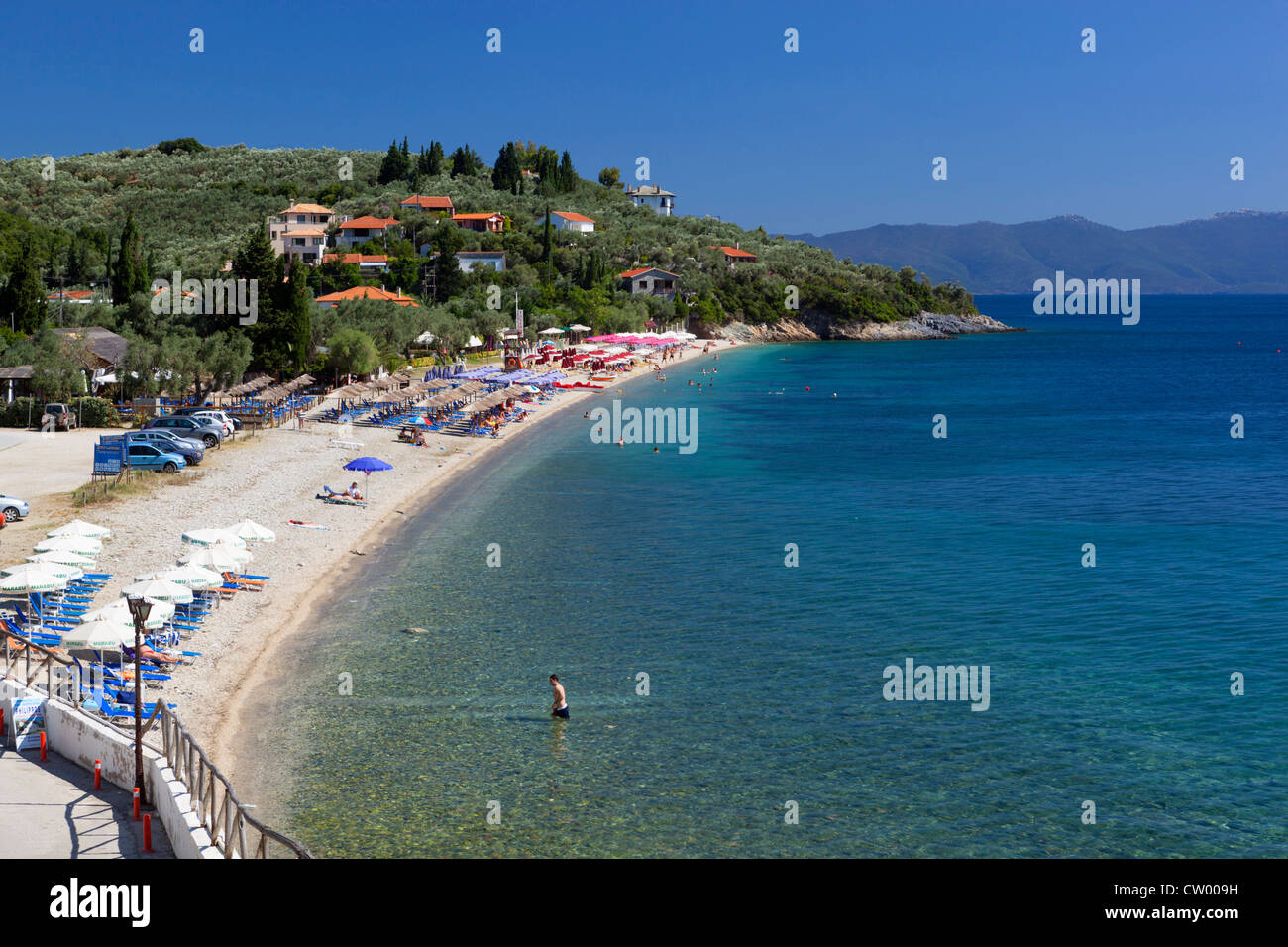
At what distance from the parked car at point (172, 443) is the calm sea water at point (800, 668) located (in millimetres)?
9656

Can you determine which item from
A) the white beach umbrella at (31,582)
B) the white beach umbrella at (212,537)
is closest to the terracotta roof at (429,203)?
the white beach umbrella at (212,537)

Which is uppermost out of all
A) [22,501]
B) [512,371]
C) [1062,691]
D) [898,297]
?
[898,297]

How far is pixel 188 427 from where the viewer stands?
149 feet

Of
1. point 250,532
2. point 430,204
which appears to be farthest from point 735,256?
point 250,532

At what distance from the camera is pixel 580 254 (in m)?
128

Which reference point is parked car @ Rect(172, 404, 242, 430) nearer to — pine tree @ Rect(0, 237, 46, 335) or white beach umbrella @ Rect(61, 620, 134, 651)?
pine tree @ Rect(0, 237, 46, 335)

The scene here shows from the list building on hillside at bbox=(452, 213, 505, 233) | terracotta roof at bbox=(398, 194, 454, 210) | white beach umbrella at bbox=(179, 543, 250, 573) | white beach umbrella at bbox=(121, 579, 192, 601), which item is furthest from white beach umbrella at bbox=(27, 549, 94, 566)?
terracotta roof at bbox=(398, 194, 454, 210)

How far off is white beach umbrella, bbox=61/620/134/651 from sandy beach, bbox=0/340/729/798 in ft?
3.91

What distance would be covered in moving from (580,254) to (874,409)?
2369 inches

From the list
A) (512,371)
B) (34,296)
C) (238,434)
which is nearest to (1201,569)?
(238,434)

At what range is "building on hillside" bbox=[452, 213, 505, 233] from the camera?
131m

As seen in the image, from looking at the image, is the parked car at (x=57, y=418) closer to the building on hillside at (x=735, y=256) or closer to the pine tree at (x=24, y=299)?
the pine tree at (x=24, y=299)

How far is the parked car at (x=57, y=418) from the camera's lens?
4712 centimetres

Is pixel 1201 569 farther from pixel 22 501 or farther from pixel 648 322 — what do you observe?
pixel 648 322
